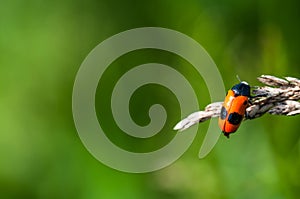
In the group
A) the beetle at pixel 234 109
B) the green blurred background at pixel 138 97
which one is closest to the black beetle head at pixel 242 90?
the beetle at pixel 234 109

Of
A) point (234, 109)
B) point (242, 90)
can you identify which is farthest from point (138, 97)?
point (234, 109)

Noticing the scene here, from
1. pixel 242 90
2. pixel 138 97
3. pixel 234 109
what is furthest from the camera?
pixel 138 97

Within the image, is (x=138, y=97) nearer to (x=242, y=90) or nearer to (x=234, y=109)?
(x=242, y=90)

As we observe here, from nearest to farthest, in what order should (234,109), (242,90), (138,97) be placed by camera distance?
(234,109), (242,90), (138,97)

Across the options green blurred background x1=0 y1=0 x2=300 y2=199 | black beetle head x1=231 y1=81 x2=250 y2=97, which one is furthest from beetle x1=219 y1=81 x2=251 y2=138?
green blurred background x1=0 y1=0 x2=300 y2=199

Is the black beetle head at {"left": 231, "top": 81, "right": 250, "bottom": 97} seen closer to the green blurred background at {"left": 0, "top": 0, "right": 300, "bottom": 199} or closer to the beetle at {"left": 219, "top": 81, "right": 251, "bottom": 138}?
the beetle at {"left": 219, "top": 81, "right": 251, "bottom": 138}

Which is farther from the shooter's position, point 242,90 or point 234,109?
point 242,90

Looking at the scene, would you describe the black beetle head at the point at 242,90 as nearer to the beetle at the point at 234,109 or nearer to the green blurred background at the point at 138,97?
the beetle at the point at 234,109

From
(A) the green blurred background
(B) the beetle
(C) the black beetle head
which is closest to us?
(B) the beetle
